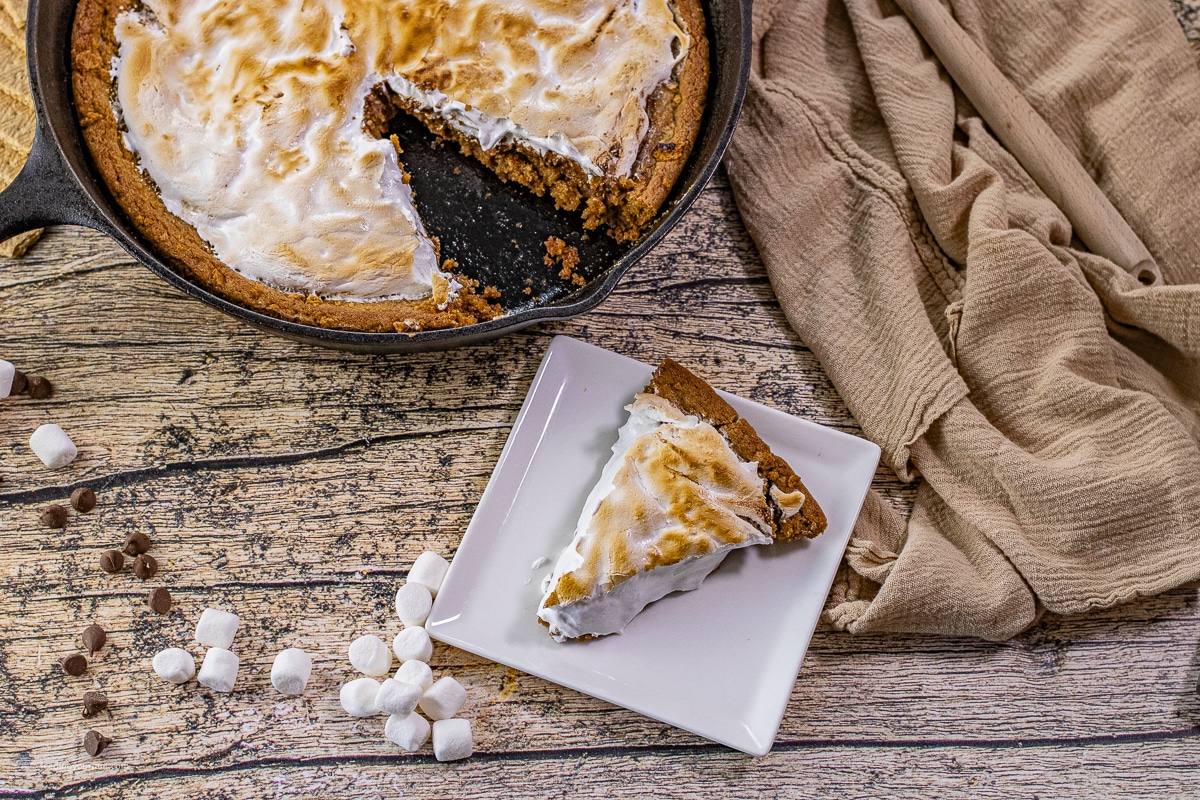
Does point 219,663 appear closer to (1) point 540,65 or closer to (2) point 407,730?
(2) point 407,730

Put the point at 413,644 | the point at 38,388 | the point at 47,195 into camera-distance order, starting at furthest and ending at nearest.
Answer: the point at 38,388 → the point at 413,644 → the point at 47,195

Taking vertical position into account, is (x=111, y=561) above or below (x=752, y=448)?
below

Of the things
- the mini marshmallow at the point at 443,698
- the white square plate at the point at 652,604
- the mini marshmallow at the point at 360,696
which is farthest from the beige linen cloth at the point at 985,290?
the mini marshmallow at the point at 360,696

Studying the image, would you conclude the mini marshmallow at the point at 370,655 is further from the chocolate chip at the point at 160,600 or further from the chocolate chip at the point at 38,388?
the chocolate chip at the point at 38,388

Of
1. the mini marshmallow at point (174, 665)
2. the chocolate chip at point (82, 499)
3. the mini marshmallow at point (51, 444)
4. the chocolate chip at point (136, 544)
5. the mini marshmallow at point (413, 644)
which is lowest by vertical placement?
the mini marshmallow at point (174, 665)

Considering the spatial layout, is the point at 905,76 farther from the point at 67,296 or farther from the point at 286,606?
the point at 67,296

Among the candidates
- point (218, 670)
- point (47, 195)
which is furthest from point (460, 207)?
point (218, 670)

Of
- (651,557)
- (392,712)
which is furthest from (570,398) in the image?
(392,712)
